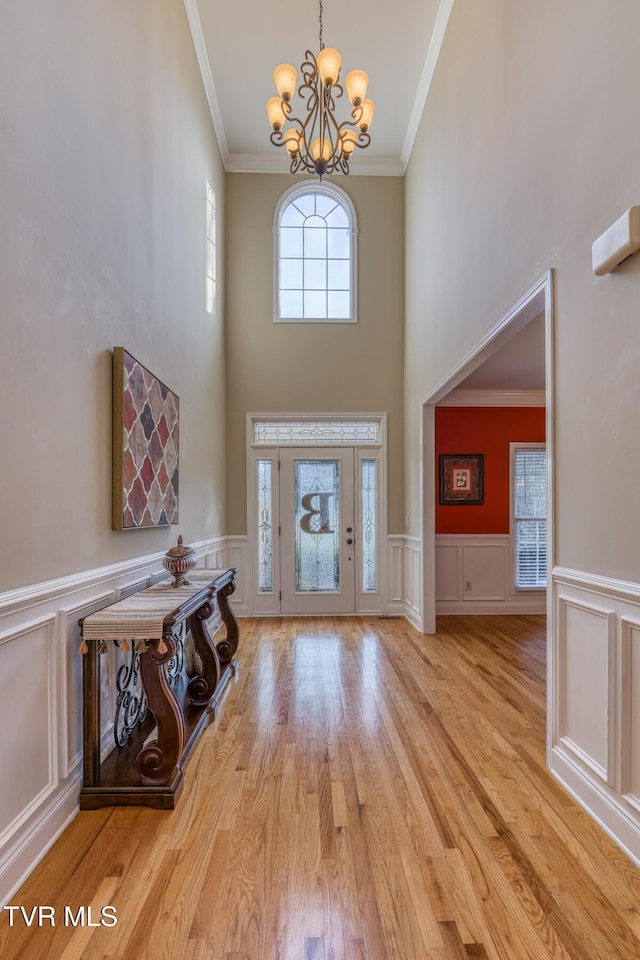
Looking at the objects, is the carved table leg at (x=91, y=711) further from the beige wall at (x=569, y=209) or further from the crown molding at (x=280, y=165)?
the crown molding at (x=280, y=165)

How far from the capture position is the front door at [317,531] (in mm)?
5910

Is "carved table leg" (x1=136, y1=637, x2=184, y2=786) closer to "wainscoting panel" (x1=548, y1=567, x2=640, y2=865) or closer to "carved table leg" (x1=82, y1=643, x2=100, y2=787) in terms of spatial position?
"carved table leg" (x1=82, y1=643, x2=100, y2=787)

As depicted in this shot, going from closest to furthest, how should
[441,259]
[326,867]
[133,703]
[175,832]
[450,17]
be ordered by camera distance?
[326,867], [175,832], [133,703], [450,17], [441,259]

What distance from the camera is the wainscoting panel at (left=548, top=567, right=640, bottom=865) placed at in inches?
73.8

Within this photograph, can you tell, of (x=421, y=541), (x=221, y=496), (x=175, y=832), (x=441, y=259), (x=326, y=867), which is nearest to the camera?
(x=326, y=867)

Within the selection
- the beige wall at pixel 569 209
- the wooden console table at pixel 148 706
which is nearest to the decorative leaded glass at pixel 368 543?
the beige wall at pixel 569 209

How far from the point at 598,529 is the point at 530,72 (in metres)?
2.30

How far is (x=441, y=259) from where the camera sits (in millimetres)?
4422

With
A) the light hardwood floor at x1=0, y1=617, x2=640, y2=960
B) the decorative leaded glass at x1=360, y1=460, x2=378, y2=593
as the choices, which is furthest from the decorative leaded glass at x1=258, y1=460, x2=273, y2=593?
the light hardwood floor at x1=0, y1=617, x2=640, y2=960

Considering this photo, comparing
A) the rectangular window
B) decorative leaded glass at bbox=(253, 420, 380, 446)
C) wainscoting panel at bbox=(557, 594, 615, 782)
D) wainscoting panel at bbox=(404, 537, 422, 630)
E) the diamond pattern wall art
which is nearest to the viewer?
wainscoting panel at bbox=(557, 594, 615, 782)

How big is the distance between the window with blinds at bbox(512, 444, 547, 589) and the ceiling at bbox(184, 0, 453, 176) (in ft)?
12.1

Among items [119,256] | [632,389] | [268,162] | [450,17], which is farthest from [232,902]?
[268,162]

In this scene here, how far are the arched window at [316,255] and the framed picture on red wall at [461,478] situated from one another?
2079 mm

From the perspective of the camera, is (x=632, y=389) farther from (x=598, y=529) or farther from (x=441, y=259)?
(x=441, y=259)
